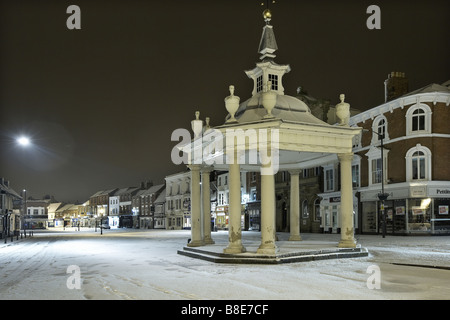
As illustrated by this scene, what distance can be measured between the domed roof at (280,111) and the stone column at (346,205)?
186 cm

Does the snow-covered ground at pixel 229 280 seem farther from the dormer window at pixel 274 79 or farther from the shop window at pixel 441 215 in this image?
the shop window at pixel 441 215

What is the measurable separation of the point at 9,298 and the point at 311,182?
136ft

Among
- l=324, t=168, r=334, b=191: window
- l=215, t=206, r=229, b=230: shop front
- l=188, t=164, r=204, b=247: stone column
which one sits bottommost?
l=215, t=206, r=229, b=230: shop front

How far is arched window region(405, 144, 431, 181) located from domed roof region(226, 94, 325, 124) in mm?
Answer: 21142

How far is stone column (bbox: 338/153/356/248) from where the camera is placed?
16.8 metres

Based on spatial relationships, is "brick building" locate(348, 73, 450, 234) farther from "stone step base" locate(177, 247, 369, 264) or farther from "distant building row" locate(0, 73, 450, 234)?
"stone step base" locate(177, 247, 369, 264)

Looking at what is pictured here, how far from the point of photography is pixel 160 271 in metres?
13.1

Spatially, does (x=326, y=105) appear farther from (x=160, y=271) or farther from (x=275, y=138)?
(x=160, y=271)

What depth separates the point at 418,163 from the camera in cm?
3584

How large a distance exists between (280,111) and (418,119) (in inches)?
902

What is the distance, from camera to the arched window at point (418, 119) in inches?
1395
